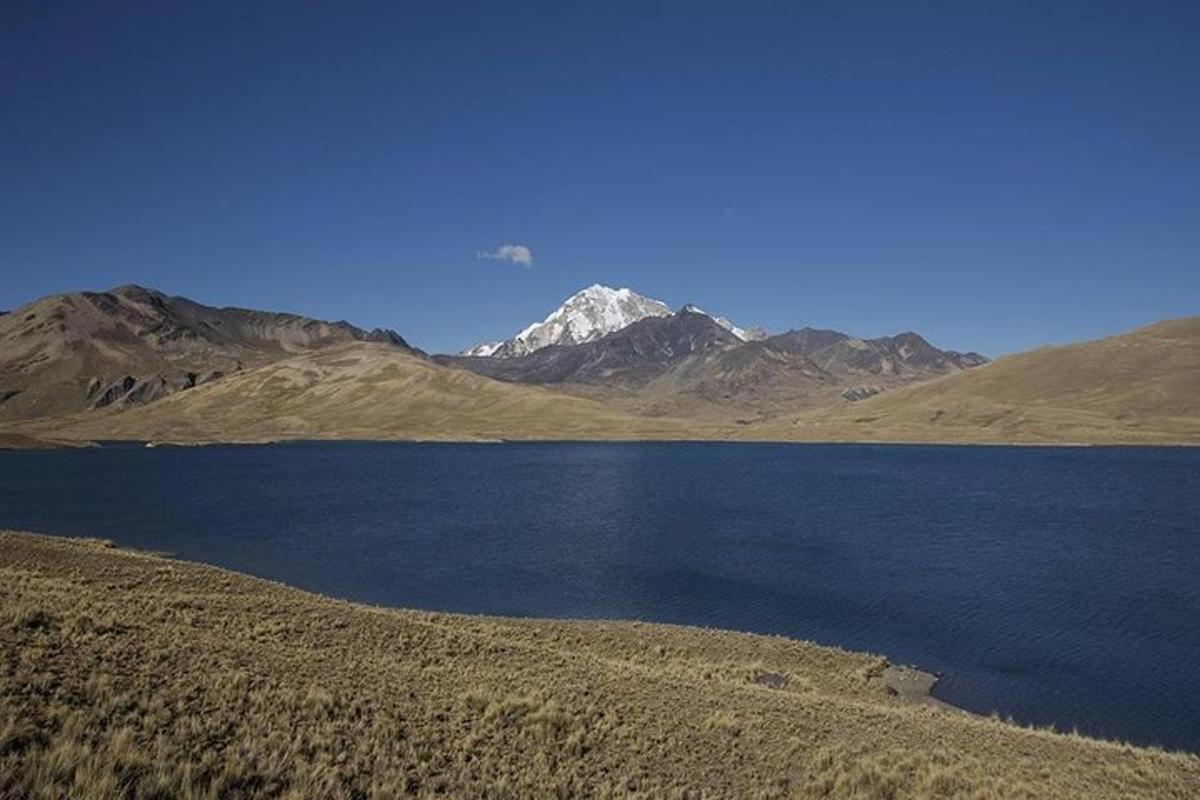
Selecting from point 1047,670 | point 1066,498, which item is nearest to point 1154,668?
point 1047,670

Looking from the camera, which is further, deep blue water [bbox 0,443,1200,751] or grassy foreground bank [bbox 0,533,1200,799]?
deep blue water [bbox 0,443,1200,751]

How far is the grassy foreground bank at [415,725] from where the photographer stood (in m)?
14.2

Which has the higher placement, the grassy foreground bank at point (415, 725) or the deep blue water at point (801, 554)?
the grassy foreground bank at point (415, 725)

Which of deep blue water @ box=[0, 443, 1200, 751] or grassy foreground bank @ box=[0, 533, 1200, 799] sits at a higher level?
grassy foreground bank @ box=[0, 533, 1200, 799]

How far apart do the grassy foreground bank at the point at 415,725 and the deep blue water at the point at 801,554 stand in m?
12.7

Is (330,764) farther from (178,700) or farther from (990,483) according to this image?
(990,483)

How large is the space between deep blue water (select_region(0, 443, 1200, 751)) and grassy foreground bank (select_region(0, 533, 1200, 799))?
41.6 ft

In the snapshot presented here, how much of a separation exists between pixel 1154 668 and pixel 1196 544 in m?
44.8

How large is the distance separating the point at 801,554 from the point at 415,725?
59268 mm

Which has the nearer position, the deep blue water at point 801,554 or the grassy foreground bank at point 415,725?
the grassy foreground bank at point 415,725

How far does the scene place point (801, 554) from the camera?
7312cm

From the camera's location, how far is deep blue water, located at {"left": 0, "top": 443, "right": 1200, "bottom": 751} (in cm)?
4250

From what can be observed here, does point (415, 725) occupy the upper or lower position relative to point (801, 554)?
upper

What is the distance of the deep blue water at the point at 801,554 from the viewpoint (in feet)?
139
